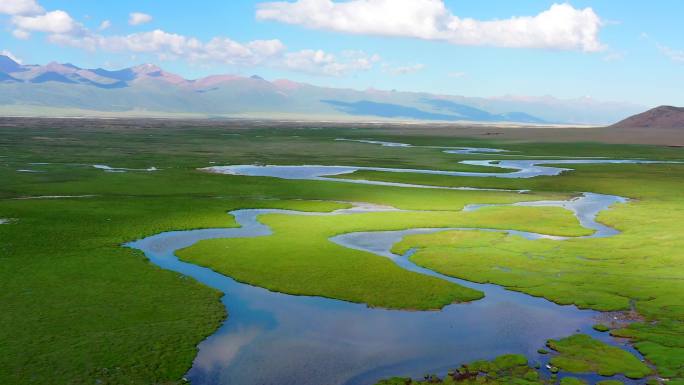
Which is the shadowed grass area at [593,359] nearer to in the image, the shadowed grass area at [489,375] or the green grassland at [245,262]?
the green grassland at [245,262]

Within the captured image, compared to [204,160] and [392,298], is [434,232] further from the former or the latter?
[204,160]

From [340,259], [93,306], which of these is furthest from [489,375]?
[93,306]

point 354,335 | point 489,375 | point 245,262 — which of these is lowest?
point 354,335

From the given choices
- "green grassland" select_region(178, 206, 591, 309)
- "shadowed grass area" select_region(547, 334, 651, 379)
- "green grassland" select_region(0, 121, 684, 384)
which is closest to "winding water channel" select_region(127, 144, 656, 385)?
"shadowed grass area" select_region(547, 334, 651, 379)

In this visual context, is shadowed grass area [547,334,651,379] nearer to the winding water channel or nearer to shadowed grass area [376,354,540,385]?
the winding water channel

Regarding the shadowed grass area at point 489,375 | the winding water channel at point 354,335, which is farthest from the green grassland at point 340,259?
the shadowed grass area at point 489,375

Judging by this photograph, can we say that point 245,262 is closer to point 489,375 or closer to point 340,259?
point 340,259
